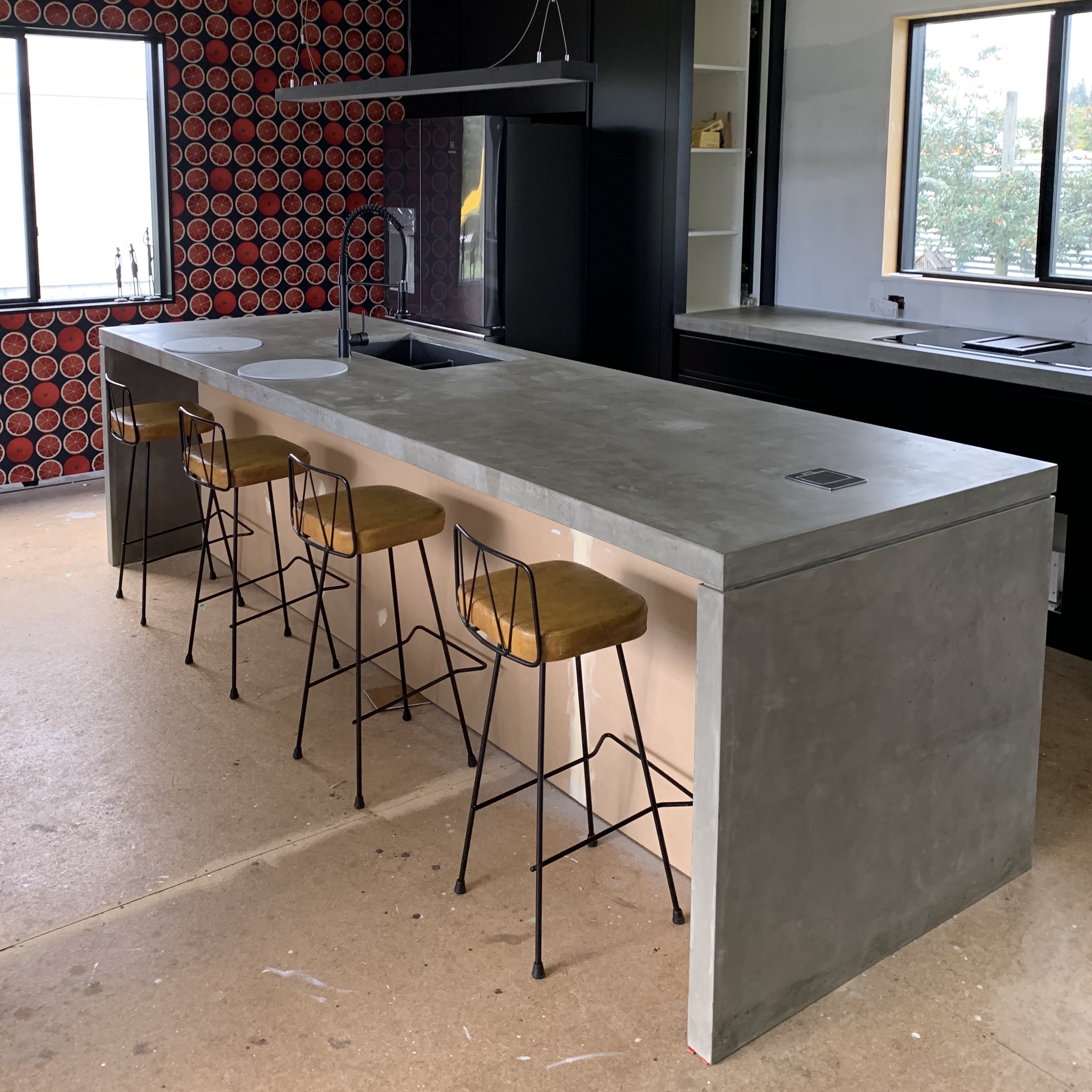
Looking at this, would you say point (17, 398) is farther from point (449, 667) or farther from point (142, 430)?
point (449, 667)

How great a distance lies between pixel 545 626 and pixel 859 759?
26.0 inches

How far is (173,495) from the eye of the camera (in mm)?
5090

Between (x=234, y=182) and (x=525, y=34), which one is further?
(x=234, y=182)

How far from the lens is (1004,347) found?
432 cm

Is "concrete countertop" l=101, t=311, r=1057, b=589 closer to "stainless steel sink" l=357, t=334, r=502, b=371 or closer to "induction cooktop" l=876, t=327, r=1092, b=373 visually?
"stainless steel sink" l=357, t=334, r=502, b=371

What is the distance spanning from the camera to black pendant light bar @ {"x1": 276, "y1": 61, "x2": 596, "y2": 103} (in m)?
3.50

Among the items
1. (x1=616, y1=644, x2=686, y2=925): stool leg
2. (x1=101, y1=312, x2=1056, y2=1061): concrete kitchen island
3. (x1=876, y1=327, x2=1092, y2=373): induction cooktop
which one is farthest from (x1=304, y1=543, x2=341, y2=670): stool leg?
(x1=876, y1=327, x2=1092, y2=373): induction cooktop

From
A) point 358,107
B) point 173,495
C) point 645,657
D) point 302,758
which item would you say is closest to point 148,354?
point 173,495

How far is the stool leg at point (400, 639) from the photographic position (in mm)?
3461

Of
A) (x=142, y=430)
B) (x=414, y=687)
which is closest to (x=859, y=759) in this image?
(x=414, y=687)

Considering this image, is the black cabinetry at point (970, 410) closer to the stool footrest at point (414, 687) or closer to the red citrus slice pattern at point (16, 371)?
the stool footrest at point (414, 687)

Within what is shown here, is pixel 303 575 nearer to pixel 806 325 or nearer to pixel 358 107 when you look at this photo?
pixel 806 325

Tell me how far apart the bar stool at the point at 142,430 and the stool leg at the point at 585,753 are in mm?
1608

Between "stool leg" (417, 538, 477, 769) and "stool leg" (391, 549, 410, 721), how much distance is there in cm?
9
